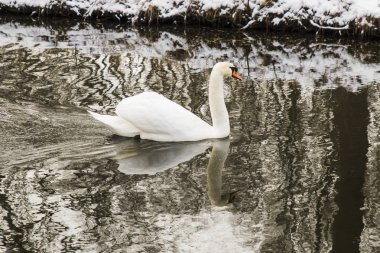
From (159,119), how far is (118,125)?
0.60 m

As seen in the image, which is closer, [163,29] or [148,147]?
[148,147]

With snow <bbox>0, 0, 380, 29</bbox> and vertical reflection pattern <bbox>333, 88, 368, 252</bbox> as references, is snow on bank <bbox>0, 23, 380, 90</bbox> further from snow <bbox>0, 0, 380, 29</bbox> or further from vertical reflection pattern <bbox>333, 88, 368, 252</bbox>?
vertical reflection pattern <bbox>333, 88, 368, 252</bbox>

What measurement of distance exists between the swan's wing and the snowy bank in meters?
8.64

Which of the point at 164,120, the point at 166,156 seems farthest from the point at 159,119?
the point at 166,156

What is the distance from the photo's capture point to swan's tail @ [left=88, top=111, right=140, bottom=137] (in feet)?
31.8

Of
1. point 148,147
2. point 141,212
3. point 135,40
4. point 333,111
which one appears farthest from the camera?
point 135,40

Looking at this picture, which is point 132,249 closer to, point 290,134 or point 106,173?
point 106,173

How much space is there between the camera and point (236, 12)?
1850cm

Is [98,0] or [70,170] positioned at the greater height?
[98,0]

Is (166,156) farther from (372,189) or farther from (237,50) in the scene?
(237,50)

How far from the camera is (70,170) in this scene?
28.0 feet

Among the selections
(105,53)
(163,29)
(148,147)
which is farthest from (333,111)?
(163,29)

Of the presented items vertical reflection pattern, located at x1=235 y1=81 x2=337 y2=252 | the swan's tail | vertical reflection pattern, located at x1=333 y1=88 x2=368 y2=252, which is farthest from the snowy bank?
the swan's tail

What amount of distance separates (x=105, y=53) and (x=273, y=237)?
963 cm
